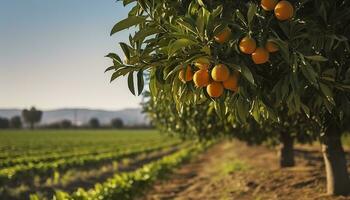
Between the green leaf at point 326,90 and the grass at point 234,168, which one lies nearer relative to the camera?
the green leaf at point 326,90

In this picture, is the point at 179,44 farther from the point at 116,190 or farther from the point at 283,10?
the point at 116,190

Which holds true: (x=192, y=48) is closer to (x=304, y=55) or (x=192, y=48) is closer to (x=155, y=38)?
(x=155, y=38)

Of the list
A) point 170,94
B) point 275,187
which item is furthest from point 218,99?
point 275,187

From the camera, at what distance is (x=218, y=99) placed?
15.8 feet

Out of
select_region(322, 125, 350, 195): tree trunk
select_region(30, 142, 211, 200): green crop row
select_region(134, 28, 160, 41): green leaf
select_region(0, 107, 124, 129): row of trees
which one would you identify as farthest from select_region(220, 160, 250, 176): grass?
select_region(0, 107, 124, 129): row of trees

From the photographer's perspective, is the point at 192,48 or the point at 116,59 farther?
the point at 116,59

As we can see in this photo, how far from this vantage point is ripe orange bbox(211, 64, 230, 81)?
393cm

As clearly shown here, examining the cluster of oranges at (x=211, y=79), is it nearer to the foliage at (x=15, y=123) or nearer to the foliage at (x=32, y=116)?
the foliage at (x=15, y=123)

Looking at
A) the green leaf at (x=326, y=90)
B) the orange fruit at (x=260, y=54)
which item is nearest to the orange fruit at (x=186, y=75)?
the orange fruit at (x=260, y=54)

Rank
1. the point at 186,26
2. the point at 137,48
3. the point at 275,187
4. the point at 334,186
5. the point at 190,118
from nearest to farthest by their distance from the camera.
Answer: the point at 186,26 → the point at 137,48 → the point at 334,186 → the point at 275,187 → the point at 190,118

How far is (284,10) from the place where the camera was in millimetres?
3977

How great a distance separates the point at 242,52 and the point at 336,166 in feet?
20.0

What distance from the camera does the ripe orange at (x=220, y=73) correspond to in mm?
3930

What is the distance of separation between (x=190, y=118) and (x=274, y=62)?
873cm
